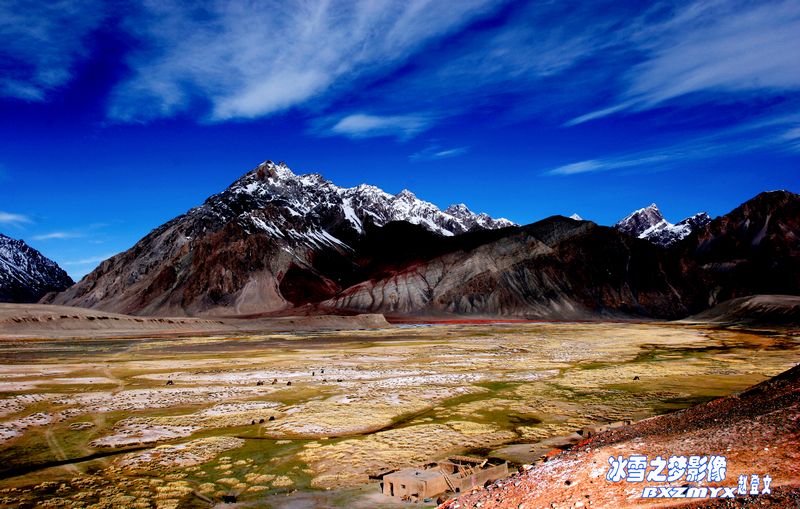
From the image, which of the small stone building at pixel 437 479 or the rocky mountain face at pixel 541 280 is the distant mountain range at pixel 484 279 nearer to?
the rocky mountain face at pixel 541 280

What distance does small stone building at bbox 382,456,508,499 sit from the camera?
41.4 ft

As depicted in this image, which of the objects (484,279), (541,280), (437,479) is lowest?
(437,479)

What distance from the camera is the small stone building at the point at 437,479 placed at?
1261cm

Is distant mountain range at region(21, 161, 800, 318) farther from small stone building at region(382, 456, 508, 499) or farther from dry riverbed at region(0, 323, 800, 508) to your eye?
small stone building at region(382, 456, 508, 499)

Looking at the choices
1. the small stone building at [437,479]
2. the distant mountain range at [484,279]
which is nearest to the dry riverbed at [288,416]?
the small stone building at [437,479]

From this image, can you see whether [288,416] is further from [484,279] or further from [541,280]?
[541,280]

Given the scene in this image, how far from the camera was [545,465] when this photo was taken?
486 inches

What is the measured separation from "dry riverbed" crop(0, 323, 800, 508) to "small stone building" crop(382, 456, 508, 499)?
414 millimetres

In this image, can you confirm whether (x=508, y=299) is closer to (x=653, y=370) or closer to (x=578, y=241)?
(x=578, y=241)

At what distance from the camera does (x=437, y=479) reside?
12.8 m

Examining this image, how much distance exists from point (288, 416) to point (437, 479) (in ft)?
35.1

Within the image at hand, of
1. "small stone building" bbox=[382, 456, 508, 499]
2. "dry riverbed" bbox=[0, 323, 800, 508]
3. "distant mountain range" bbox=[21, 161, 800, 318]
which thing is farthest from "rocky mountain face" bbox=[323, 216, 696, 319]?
"small stone building" bbox=[382, 456, 508, 499]

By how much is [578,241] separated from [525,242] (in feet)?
53.5

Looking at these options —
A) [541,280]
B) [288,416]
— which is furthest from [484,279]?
[288,416]
